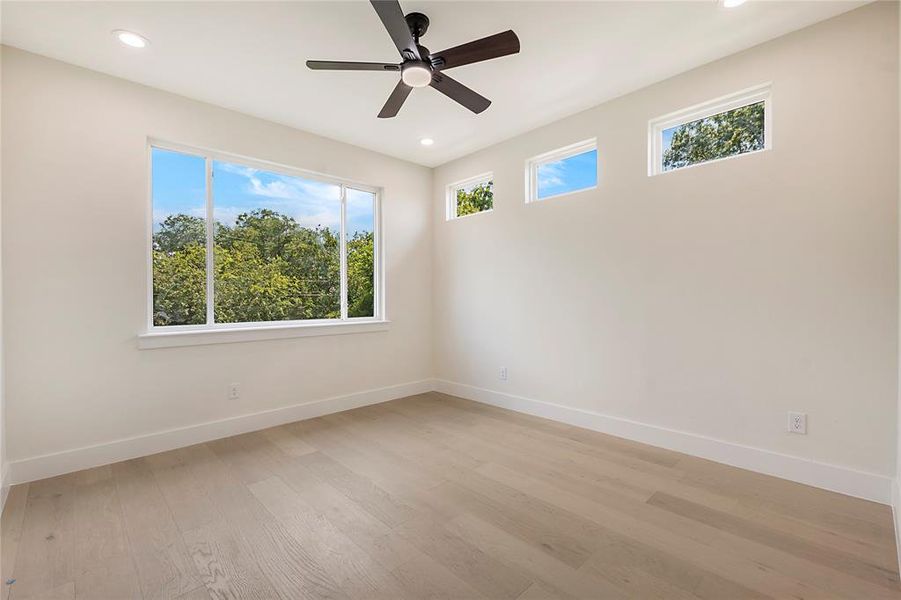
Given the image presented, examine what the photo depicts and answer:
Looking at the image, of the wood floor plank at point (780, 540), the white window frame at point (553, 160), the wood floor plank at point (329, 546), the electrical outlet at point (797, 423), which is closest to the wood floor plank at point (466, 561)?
the wood floor plank at point (329, 546)

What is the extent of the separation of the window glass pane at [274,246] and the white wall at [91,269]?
30 centimetres

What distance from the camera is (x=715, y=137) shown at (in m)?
2.84

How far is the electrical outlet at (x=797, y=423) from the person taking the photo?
7.97ft

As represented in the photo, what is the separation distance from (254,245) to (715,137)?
12.4ft

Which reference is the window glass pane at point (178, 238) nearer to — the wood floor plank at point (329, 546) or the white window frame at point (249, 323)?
the white window frame at point (249, 323)

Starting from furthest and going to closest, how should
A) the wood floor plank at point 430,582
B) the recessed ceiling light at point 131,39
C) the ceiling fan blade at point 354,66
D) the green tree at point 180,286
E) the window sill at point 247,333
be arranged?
the green tree at point 180,286 < the window sill at point 247,333 < the recessed ceiling light at point 131,39 < the ceiling fan blade at point 354,66 < the wood floor plank at point 430,582

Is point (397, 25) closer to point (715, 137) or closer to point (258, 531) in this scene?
point (715, 137)

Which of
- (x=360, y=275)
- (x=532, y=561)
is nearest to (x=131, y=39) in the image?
(x=360, y=275)

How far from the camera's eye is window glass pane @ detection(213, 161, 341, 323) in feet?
11.2

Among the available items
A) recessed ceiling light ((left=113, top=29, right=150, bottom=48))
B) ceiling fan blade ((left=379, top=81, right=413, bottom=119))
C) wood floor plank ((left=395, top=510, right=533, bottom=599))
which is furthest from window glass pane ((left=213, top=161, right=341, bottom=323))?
wood floor plank ((left=395, top=510, right=533, bottom=599))

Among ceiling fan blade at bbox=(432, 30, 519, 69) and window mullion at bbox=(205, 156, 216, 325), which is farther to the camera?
window mullion at bbox=(205, 156, 216, 325)

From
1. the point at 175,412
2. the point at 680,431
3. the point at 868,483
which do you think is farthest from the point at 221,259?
the point at 868,483

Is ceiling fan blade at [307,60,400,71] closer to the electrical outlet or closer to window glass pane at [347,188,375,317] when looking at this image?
window glass pane at [347,188,375,317]

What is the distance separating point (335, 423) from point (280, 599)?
214cm
